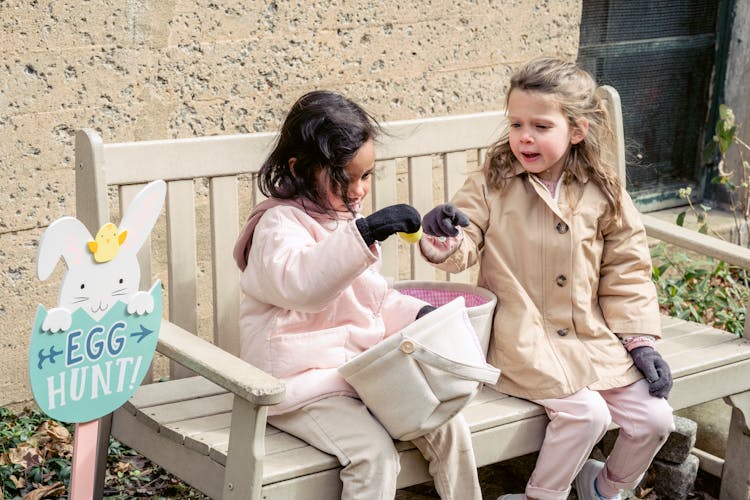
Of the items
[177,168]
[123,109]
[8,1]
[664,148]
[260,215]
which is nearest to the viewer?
[260,215]

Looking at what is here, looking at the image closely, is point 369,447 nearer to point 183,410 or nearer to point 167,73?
point 183,410

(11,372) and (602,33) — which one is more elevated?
(602,33)

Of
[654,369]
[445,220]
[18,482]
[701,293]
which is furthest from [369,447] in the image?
[701,293]

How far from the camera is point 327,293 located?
258 centimetres

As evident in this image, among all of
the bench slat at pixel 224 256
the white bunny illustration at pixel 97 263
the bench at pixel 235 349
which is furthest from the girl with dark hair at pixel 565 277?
the white bunny illustration at pixel 97 263

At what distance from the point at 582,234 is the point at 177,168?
105 centimetres

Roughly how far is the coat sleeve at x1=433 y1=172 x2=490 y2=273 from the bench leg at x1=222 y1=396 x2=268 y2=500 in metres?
0.74

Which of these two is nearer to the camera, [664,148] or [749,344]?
[749,344]

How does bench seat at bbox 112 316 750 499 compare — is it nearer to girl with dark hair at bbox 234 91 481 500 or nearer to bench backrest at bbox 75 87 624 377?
girl with dark hair at bbox 234 91 481 500

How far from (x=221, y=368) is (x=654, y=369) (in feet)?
3.90

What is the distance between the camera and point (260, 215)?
9.16ft

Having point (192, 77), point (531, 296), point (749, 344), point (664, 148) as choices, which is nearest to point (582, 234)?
point (531, 296)

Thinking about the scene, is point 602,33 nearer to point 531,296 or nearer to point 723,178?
point 723,178

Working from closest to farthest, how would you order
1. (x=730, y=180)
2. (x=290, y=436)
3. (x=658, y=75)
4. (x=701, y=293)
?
(x=290, y=436)
(x=701, y=293)
(x=658, y=75)
(x=730, y=180)
